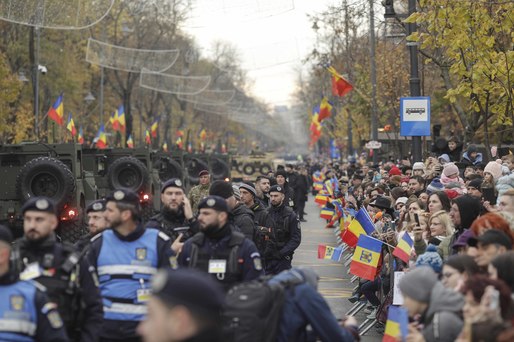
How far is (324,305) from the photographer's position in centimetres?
778

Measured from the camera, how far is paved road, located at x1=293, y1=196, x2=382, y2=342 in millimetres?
17406

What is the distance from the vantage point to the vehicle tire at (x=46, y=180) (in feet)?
79.5

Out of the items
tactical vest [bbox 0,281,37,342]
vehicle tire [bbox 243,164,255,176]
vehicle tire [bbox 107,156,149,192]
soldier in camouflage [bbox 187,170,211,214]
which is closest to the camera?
tactical vest [bbox 0,281,37,342]

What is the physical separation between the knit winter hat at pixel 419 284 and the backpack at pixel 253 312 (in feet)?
2.48

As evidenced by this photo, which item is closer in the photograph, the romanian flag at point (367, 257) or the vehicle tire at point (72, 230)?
the romanian flag at point (367, 257)

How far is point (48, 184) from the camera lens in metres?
24.5

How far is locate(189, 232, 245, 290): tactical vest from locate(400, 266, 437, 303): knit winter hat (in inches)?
73.8

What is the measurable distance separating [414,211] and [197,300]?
30.0ft

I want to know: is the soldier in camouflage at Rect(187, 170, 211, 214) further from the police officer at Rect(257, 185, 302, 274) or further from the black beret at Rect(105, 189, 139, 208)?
the black beret at Rect(105, 189, 139, 208)

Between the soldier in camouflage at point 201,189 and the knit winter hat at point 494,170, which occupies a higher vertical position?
the knit winter hat at point 494,170

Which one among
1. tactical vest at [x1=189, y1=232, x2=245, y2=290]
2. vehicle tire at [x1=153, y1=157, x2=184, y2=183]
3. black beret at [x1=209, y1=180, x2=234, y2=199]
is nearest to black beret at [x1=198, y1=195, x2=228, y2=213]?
tactical vest at [x1=189, y1=232, x2=245, y2=290]

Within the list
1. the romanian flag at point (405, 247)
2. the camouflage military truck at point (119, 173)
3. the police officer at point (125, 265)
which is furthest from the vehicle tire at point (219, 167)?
the police officer at point (125, 265)

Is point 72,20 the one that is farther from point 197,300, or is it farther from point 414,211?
point 197,300

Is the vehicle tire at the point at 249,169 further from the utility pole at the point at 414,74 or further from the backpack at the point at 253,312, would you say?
the backpack at the point at 253,312
